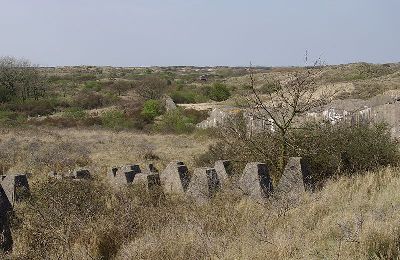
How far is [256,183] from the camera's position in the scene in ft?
21.4

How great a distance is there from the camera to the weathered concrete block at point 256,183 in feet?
21.0

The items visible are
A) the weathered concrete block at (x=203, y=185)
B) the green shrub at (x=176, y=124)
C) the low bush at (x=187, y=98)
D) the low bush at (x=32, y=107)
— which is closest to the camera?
the weathered concrete block at (x=203, y=185)

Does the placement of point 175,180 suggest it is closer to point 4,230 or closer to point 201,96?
point 4,230

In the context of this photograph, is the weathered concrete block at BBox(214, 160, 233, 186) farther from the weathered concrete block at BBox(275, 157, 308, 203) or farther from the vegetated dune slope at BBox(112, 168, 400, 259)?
the vegetated dune slope at BBox(112, 168, 400, 259)

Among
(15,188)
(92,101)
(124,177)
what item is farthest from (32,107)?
(15,188)

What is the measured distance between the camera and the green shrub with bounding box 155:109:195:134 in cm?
2630

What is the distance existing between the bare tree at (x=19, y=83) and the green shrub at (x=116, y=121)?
19643 millimetres

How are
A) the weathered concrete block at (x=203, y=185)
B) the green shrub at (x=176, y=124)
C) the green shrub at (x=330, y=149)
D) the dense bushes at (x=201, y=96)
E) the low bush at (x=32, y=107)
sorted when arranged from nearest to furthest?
the weathered concrete block at (x=203, y=185) < the green shrub at (x=330, y=149) < the green shrub at (x=176, y=124) < the low bush at (x=32, y=107) < the dense bushes at (x=201, y=96)

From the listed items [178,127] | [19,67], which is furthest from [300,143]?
[19,67]

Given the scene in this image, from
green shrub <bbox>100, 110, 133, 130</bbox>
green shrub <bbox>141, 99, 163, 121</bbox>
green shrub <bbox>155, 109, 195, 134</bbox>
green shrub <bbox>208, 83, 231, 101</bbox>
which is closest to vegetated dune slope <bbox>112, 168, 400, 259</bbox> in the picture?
green shrub <bbox>155, 109, 195, 134</bbox>

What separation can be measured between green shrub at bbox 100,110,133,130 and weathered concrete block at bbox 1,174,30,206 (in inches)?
831

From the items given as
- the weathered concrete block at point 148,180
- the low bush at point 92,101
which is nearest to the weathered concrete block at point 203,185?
the weathered concrete block at point 148,180

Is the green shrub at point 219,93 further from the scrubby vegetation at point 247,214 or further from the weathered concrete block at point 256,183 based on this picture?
the weathered concrete block at point 256,183

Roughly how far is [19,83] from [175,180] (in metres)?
47.5
